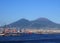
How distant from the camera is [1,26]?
159m

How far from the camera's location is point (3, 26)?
159 metres

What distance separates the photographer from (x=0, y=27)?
154 metres

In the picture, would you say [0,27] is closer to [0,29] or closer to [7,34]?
[0,29]

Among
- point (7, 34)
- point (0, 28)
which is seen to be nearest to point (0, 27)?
point (0, 28)

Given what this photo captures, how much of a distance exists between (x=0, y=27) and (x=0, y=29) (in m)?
3.82

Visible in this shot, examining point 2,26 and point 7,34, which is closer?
point 7,34

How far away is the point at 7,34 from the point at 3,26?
2807cm

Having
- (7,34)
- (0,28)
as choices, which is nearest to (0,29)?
(0,28)

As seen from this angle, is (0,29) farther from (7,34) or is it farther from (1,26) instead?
(7,34)

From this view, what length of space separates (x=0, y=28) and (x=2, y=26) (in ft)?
18.1

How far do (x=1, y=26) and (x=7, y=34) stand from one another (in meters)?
28.2

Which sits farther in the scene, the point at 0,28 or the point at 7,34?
the point at 0,28

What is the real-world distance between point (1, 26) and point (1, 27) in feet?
13.7

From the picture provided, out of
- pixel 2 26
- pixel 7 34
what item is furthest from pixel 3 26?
pixel 7 34
